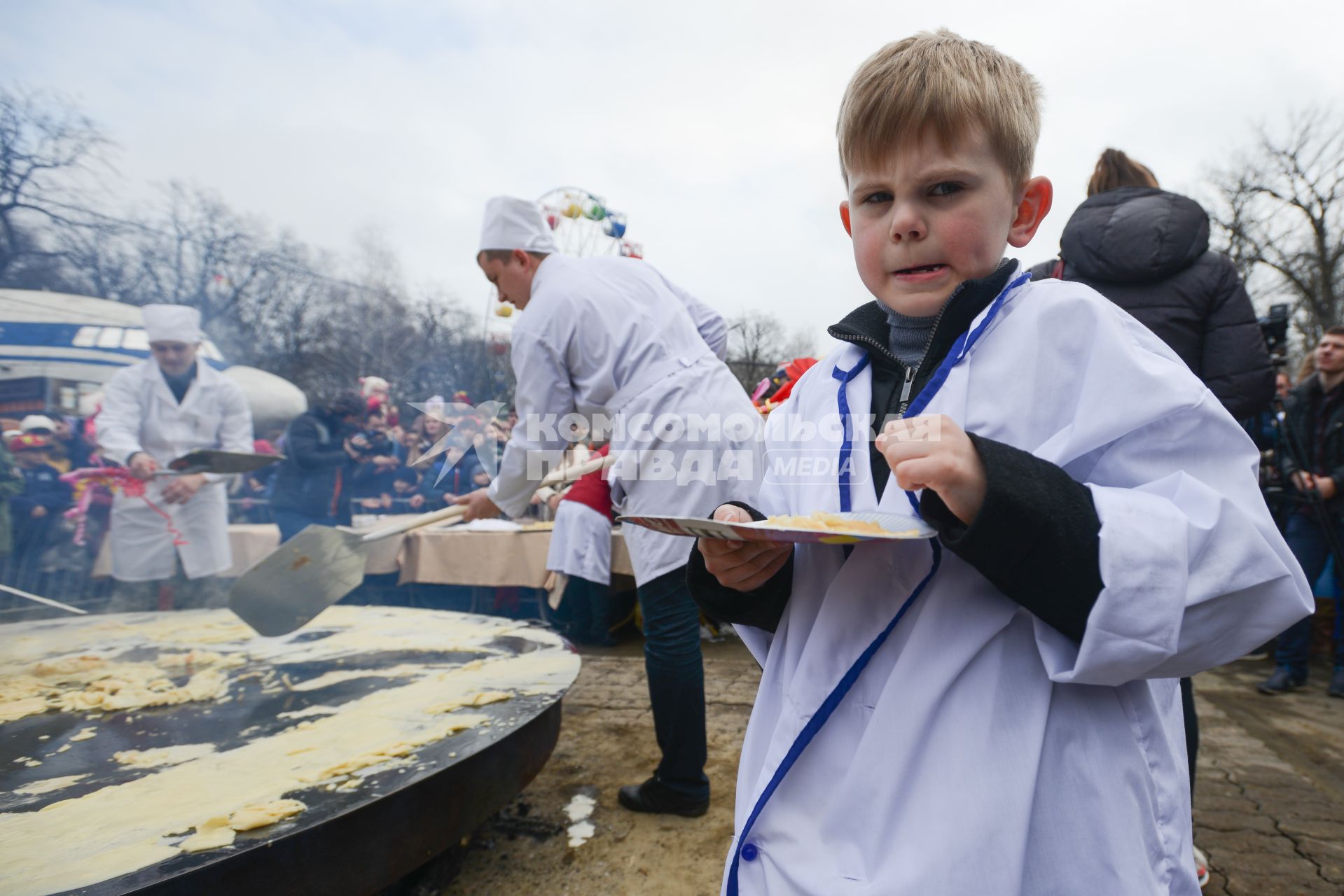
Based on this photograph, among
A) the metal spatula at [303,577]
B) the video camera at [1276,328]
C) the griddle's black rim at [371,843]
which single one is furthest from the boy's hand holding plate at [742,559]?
the video camera at [1276,328]

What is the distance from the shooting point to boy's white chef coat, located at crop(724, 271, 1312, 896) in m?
0.71

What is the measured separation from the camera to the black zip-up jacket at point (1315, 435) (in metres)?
4.05

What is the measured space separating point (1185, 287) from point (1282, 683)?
3242 millimetres

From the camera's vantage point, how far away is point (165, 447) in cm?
520

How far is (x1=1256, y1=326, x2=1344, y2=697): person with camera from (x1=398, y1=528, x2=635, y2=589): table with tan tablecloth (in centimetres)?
478

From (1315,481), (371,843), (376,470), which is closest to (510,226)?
(371,843)

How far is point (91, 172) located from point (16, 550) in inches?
272

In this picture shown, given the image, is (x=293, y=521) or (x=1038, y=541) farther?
(x=293, y=521)

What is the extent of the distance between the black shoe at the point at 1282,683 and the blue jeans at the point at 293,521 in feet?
21.6

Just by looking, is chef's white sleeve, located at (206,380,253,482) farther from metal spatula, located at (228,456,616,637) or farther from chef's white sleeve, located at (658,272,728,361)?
chef's white sleeve, located at (658,272,728,361)

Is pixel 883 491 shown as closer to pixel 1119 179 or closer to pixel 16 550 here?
pixel 1119 179

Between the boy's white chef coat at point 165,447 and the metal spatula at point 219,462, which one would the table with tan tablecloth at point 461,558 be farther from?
the metal spatula at point 219,462

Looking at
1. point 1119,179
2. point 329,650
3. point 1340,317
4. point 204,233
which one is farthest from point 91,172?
point 1340,317

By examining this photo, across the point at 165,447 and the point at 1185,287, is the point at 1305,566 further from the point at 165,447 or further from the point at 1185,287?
the point at 165,447
